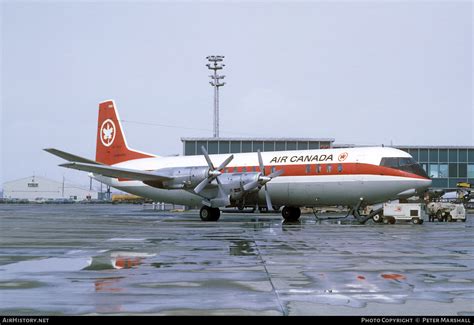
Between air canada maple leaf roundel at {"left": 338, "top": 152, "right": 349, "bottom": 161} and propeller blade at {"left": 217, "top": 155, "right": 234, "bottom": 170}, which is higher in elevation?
air canada maple leaf roundel at {"left": 338, "top": 152, "right": 349, "bottom": 161}

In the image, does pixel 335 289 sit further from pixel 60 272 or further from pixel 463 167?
pixel 463 167

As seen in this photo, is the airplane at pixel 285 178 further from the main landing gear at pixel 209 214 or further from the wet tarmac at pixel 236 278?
the wet tarmac at pixel 236 278

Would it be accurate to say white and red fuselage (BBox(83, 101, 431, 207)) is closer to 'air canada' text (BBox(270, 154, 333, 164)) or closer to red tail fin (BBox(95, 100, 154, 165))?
'air canada' text (BBox(270, 154, 333, 164))

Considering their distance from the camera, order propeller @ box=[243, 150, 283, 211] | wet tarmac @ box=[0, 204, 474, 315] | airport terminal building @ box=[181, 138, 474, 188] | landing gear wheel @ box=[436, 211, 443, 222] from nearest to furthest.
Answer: wet tarmac @ box=[0, 204, 474, 315]
propeller @ box=[243, 150, 283, 211]
landing gear wheel @ box=[436, 211, 443, 222]
airport terminal building @ box=[181, 138, 474, 188]

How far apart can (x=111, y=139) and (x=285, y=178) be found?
659 inches

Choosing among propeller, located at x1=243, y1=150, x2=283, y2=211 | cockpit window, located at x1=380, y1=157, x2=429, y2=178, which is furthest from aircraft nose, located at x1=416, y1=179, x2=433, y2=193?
propeller, located at x1=243, y1=150, x2=283, y2=211

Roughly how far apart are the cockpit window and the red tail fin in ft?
65.0

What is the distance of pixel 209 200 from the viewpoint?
116ft

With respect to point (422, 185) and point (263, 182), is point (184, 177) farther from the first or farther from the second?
point (422, 185)

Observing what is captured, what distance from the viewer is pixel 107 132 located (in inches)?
1753

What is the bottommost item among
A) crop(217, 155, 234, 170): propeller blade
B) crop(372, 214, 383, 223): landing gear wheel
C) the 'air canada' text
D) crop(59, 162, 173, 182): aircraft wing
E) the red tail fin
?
crop(372, 214, 383, 223): landing gear wheel

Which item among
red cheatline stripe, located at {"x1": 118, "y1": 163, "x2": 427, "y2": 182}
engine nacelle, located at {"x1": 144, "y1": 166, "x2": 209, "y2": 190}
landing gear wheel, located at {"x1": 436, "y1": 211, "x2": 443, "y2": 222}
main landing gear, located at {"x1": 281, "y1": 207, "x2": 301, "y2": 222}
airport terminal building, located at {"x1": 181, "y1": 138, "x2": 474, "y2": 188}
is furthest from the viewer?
airport terminal building, located at {"x1": 181, "y1": 138, "x2": 474, "y2": 188}

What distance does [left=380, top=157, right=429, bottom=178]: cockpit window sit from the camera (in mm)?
31875
